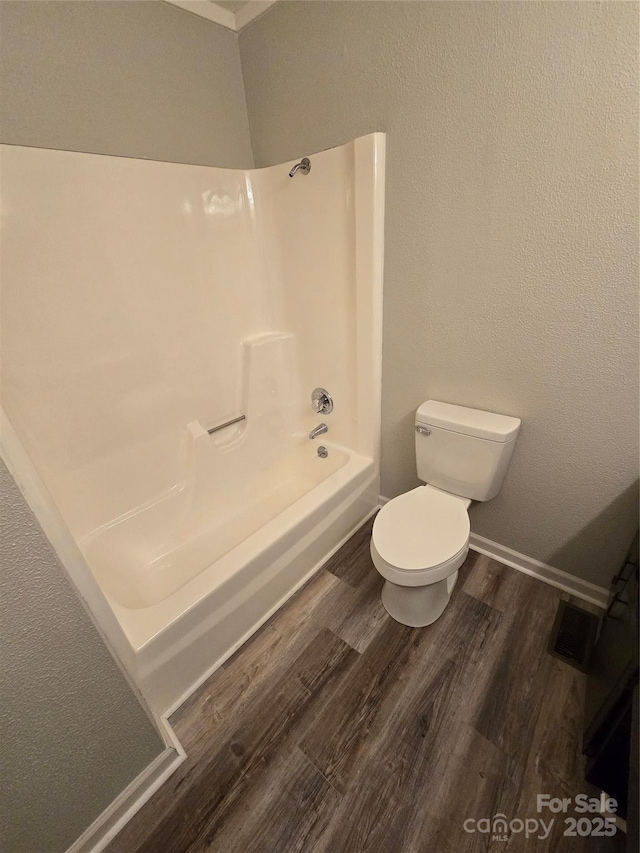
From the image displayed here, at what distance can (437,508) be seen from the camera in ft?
4.42

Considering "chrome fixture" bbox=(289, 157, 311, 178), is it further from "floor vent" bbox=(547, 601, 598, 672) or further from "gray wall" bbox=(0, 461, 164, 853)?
"floor vent" bbox=(547, 601, 598, 672)

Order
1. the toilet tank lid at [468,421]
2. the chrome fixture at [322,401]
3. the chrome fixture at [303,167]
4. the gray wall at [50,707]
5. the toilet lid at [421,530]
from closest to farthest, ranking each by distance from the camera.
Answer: the gray wall at [50,707], the toilet lid at [421,530], the toilet tank lid at [468,421], the chrome fixture at [303,167], the chrome fixture at [322,401]

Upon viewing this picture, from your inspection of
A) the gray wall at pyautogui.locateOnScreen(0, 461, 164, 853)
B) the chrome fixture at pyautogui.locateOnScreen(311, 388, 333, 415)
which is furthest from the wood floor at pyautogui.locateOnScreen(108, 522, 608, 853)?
the chrome fixture at pyautogui.locateOnScreen(311, 388, 333, 415)

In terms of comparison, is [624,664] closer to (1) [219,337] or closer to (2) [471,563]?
(2) [471,563]

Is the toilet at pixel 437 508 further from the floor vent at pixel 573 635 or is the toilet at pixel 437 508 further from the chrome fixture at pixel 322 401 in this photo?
the chrome fixture at pixel 322 401

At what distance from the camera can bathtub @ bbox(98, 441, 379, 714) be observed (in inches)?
41.4

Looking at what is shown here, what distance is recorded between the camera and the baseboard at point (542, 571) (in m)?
1.34

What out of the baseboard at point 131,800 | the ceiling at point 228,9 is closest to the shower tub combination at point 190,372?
the baseboard at point 131,800

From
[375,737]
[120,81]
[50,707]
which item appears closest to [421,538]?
[375,737]

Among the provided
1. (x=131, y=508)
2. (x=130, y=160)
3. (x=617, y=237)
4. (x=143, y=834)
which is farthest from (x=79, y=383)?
(x=617, y=237)

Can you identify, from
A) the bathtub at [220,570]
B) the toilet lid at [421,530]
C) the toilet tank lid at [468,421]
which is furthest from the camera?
the toilet tank lid at [468,421]

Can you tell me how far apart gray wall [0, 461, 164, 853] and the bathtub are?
0.17 metres

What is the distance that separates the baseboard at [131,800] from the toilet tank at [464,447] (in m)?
1.31

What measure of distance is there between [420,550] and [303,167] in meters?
1.64
